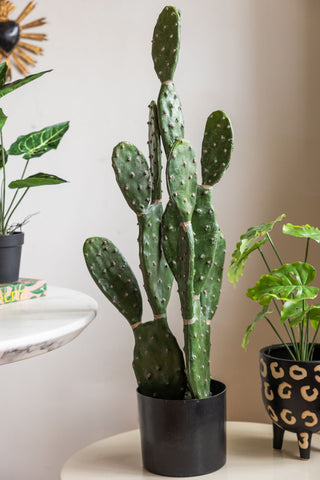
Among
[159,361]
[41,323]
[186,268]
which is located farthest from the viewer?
[159,361]

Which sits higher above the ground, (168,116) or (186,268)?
(168,116)

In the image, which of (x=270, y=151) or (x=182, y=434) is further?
(x=270, y=151)

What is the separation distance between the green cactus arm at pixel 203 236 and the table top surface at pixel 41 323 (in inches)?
8.3

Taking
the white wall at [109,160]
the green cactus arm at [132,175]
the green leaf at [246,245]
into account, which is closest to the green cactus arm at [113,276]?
the green cactus arm at [132,175]

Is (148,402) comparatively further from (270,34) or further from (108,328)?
(270,34)

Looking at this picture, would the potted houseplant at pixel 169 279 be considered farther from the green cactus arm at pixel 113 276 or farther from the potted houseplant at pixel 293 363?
the potted houseplant at pixel 293 363

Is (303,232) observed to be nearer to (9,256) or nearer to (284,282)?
(284,282)

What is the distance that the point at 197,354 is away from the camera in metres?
1.25

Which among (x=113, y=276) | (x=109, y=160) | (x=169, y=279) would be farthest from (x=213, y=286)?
(x=109, y=160)

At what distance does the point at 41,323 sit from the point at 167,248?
0.29m

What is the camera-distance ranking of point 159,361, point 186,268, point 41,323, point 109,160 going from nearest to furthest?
point 41,323 < point 186,268 < point 159,361 < point 109,160

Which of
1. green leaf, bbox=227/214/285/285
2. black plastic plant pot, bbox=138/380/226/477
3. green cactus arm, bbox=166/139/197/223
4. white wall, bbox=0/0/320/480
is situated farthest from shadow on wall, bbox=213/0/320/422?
green cactus arm, bbox=166/139/197/223

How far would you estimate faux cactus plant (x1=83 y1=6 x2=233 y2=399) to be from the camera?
1.22 metres

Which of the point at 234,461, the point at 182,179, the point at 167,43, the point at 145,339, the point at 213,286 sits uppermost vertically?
the point at 167,43
